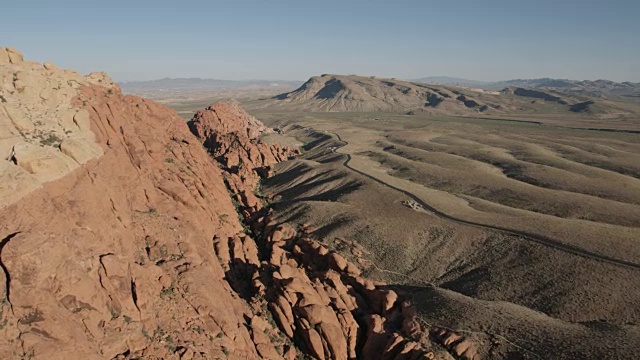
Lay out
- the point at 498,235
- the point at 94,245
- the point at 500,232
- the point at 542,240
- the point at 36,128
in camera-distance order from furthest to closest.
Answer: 1. the point at 500,232
2. the point at 498,235
3. the point at 542,240
4. the point at 36,128
5. the point at 94,245

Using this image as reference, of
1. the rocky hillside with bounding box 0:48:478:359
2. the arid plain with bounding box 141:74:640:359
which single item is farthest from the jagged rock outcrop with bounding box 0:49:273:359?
the arid plain with bounding box 141:74:640:359

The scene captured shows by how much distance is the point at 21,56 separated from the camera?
41031 millimetres

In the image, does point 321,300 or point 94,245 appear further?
point 321,300

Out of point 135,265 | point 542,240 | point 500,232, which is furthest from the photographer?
point 500,232

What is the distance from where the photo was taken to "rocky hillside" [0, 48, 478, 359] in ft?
81.8

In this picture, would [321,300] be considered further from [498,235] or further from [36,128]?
[36,128]

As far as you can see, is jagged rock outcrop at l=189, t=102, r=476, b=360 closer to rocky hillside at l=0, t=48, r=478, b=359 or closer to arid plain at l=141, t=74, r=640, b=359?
rocky hillside at l=0, t=48, r=478, b=359

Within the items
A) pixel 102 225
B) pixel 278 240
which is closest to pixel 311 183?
pixel 278 240

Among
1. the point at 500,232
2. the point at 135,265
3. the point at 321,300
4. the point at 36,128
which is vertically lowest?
the point at 321,300

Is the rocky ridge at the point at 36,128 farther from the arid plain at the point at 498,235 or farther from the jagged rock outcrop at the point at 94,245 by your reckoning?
the arid plain at the point at 498,235

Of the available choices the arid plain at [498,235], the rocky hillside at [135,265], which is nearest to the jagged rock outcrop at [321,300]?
the rocky hillside at [135,265]

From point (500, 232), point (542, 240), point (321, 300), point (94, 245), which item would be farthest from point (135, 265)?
point (542, 240)

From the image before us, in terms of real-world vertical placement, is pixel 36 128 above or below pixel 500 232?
→ above

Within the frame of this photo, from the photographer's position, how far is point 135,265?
31516 millimetres
